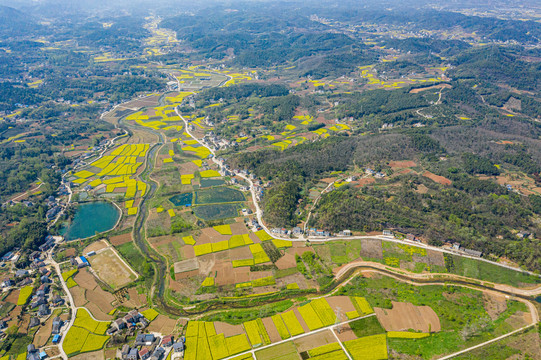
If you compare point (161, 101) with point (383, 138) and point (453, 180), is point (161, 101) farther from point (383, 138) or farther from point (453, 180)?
Answer: point (453, 180)

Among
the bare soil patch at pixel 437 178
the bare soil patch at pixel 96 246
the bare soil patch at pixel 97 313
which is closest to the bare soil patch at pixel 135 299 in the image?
the bare soil patch at pixel 97 313

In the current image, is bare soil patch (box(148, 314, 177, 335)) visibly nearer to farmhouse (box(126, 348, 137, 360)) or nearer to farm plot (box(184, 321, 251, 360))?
farm plot (box(184, 321, 251, 360))

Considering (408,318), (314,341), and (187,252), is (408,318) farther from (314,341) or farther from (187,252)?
(187,252)

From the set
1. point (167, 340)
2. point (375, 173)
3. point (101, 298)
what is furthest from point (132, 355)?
point (375, 173)

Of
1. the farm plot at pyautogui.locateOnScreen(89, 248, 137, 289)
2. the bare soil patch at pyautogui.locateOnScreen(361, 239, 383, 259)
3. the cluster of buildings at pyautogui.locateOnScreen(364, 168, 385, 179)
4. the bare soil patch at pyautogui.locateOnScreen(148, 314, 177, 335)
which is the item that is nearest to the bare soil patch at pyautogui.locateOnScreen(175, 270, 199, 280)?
the farm plot at pyautogui.locateOnScreen(89, 248, 137, 289)

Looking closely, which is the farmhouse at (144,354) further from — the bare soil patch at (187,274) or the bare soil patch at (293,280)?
the bare soil patch at (293,280)
